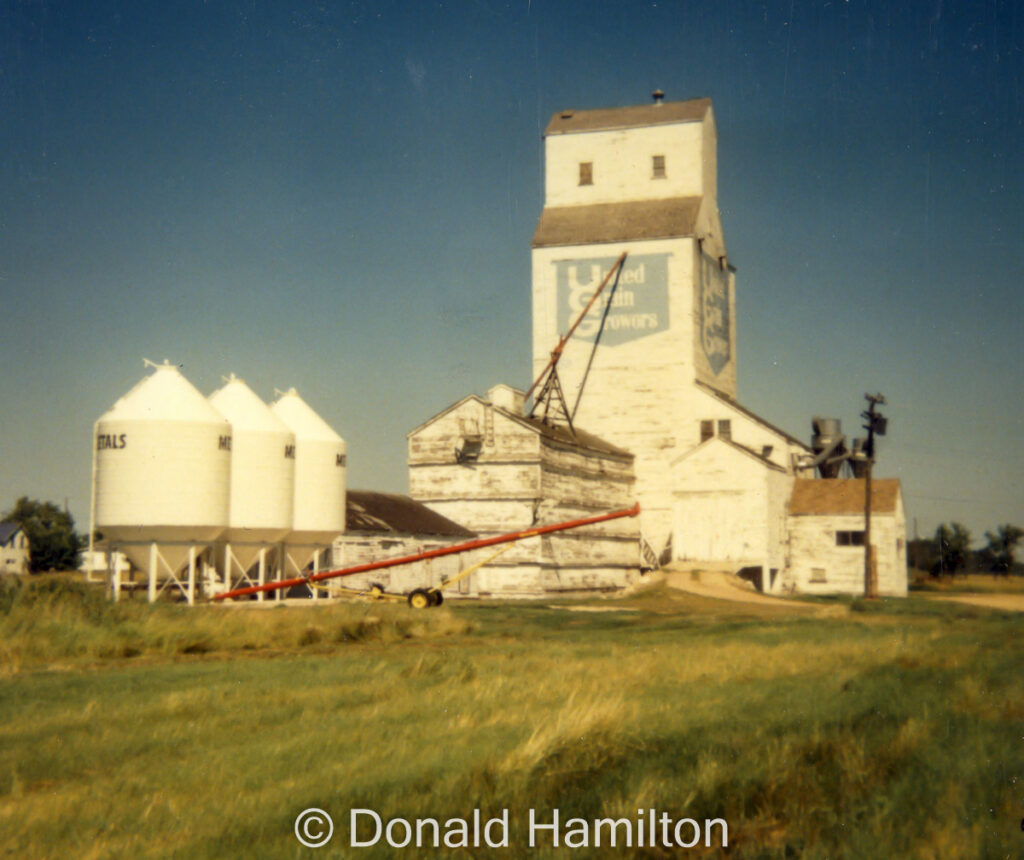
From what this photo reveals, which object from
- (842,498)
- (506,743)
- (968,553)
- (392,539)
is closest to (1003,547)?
(968,553)

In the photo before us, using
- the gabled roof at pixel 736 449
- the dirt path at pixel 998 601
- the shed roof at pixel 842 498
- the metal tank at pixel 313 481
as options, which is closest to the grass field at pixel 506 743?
the metal tank at pixel 313 481

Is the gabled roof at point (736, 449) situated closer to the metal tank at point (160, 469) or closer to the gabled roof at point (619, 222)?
the gabled roof at point (619, 222)

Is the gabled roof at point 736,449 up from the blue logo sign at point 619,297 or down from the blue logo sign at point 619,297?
down

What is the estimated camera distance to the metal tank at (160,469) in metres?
28.1

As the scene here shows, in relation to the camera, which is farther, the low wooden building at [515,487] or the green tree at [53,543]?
the green tree at [53,543]

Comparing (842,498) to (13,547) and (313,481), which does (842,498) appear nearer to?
(313,481)

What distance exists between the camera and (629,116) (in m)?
61.0

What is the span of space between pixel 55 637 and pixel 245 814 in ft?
40.1

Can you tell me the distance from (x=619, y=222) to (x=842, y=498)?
1685 centimetres

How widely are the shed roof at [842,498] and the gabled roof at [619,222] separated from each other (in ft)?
44.0

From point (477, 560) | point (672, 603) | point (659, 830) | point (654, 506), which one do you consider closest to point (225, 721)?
point (659, 830)

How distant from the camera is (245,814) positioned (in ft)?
25.3

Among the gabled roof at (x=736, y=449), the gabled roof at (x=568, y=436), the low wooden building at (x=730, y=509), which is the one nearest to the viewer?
the gabled roof at (x=568, y=436)

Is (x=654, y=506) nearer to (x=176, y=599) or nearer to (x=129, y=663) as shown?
(x=176, y=599)
